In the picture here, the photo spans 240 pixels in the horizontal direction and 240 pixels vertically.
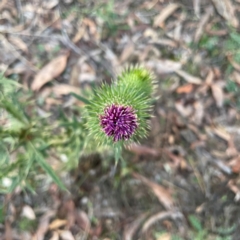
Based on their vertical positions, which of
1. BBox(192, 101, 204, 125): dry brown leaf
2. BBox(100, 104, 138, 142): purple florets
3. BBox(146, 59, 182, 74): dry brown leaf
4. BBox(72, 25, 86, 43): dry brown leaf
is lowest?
BBox(100, 104, 138, 142): purple florets

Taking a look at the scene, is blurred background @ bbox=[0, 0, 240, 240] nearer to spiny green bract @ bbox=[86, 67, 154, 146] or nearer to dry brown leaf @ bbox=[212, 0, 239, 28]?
dry brown leaf @ bbox=[212, 0, 239, 28]

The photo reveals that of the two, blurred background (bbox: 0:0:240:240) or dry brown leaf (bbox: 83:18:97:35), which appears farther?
dry brown leaf (bbox: 83:18:97:35)

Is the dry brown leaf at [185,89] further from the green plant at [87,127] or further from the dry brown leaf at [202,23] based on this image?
the green plant at [87,127]

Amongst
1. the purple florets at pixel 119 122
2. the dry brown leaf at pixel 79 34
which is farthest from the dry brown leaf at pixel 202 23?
the purple florets at pixel 119 122

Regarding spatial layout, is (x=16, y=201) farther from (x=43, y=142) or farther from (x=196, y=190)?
(x=196, y=190)

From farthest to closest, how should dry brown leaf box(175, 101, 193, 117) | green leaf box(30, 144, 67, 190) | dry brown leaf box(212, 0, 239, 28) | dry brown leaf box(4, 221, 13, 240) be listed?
dry brown leaf box(212, 0, 239, 28) → dry brown leaf box(175, 101, 193, 117) → dry brown leaf box(4, 221, 13, 240) → green leaf box(30, 144, 67, 190)

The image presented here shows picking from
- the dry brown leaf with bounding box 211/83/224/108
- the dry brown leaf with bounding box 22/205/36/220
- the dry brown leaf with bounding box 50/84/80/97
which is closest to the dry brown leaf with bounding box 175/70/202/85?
the dry brown leaf with bounding box 211/83/224/108

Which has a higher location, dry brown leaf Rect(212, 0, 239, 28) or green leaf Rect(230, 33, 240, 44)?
dry brown leaf Rect(212, 0, 239, 28)

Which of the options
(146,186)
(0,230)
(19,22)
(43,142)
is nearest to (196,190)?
(146,186)
